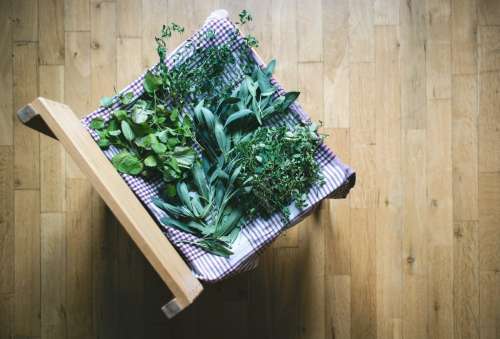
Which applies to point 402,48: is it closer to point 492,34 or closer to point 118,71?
point 492,34

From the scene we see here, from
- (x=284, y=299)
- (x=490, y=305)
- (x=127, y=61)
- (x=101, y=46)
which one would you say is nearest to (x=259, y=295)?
(x=284, y=299)

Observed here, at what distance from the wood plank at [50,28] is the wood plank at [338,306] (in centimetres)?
138

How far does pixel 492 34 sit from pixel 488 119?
0.34 m

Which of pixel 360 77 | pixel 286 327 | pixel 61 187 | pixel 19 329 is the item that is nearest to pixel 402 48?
pixel 360 77

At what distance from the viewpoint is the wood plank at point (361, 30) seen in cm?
171

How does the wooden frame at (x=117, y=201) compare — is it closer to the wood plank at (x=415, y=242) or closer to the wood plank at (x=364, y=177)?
the wood plank at (x=364, y=177)

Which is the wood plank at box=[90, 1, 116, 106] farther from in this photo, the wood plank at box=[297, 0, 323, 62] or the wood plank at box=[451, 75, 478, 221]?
the wood plank at box=[451, 75, 478, 221]

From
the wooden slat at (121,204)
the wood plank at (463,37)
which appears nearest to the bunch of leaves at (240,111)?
the wooden slat at (121,204)

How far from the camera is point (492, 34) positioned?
5.69 ft

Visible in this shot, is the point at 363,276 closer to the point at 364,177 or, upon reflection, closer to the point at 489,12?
the point at 364,177

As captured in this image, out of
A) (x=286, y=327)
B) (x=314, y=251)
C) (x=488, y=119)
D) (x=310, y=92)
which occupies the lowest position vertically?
(x=286, y=327)

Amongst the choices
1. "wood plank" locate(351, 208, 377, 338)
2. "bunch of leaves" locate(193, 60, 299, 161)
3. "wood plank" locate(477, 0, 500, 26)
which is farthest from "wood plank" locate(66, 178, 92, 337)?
"wood plank" locate(477, 0, 500, 26)

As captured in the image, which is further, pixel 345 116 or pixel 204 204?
pixel 345 116

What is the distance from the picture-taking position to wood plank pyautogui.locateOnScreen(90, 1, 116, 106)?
1.68 m
